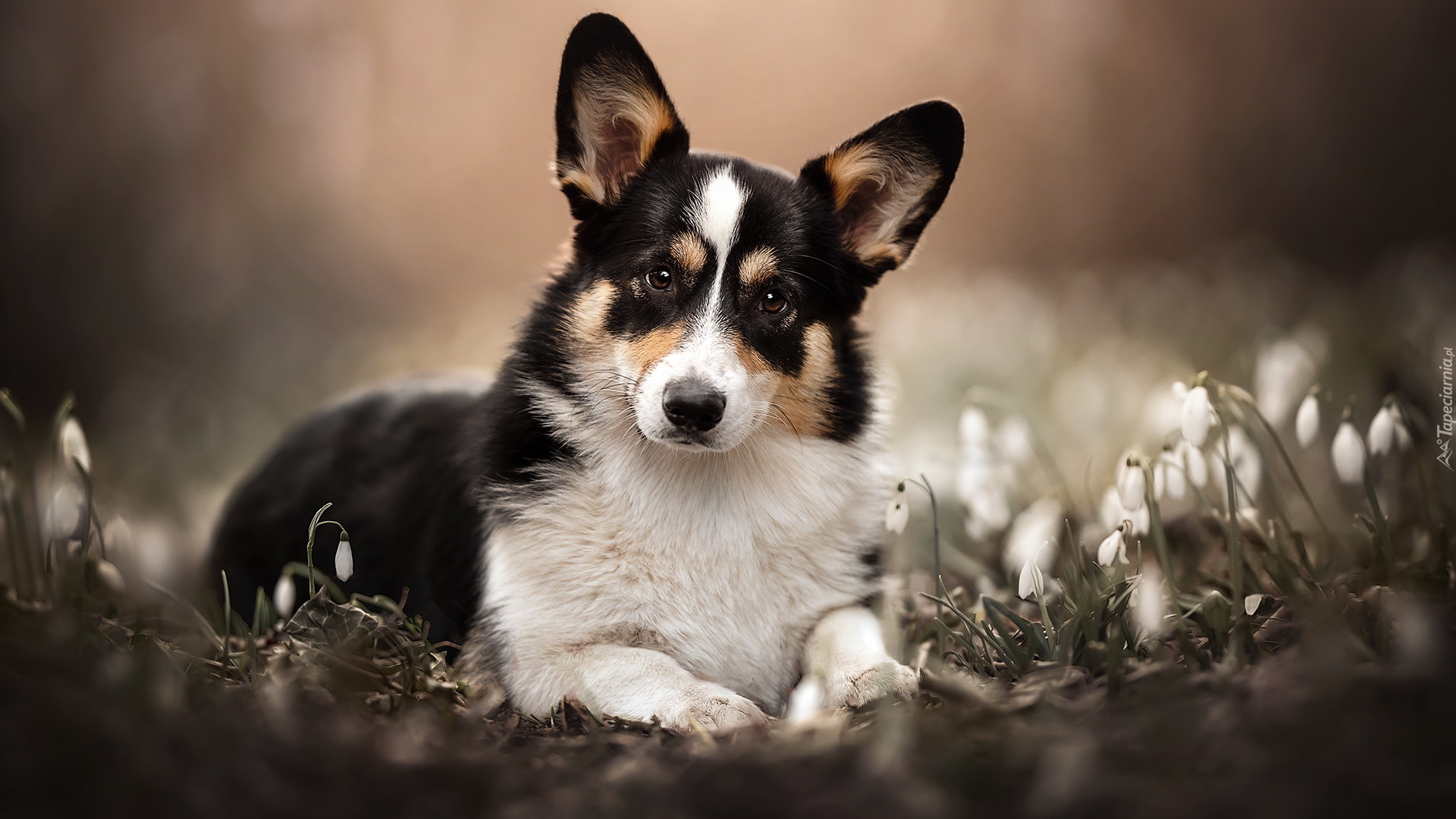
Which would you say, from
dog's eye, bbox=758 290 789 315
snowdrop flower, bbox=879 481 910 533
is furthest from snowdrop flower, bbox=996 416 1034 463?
dog's eye, bbox=758 290 789 315

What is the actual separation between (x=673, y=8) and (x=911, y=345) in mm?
2925

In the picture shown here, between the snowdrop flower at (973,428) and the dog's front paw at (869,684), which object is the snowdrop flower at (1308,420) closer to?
the snowdrop flower at (973,428)

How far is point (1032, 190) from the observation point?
8.17 meters

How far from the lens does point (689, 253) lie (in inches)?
106

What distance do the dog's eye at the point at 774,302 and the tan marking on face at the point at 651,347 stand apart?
0.91 ft

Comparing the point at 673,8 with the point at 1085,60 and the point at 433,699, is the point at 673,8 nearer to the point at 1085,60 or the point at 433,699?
the point at 1085,60

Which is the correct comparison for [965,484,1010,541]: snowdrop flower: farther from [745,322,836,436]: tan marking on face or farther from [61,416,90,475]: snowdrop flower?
[61,416,90,475]: snowdrop flower

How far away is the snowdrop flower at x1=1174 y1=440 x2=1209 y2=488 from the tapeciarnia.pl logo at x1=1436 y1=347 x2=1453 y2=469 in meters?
0.86

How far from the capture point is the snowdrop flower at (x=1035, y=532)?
10.0ft

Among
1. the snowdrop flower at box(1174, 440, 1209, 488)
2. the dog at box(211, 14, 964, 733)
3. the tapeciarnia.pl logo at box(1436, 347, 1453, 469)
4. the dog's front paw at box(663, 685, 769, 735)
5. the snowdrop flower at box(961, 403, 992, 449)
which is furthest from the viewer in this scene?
the snowdrop flower at box(961, 403, 992, 449)

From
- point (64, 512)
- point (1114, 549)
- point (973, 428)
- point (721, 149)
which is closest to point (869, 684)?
point (1114, 549)

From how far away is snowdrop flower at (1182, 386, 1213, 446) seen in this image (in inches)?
98.4

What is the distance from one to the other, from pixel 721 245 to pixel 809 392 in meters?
0.52

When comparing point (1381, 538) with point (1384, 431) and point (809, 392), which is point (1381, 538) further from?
point (809, 392)
